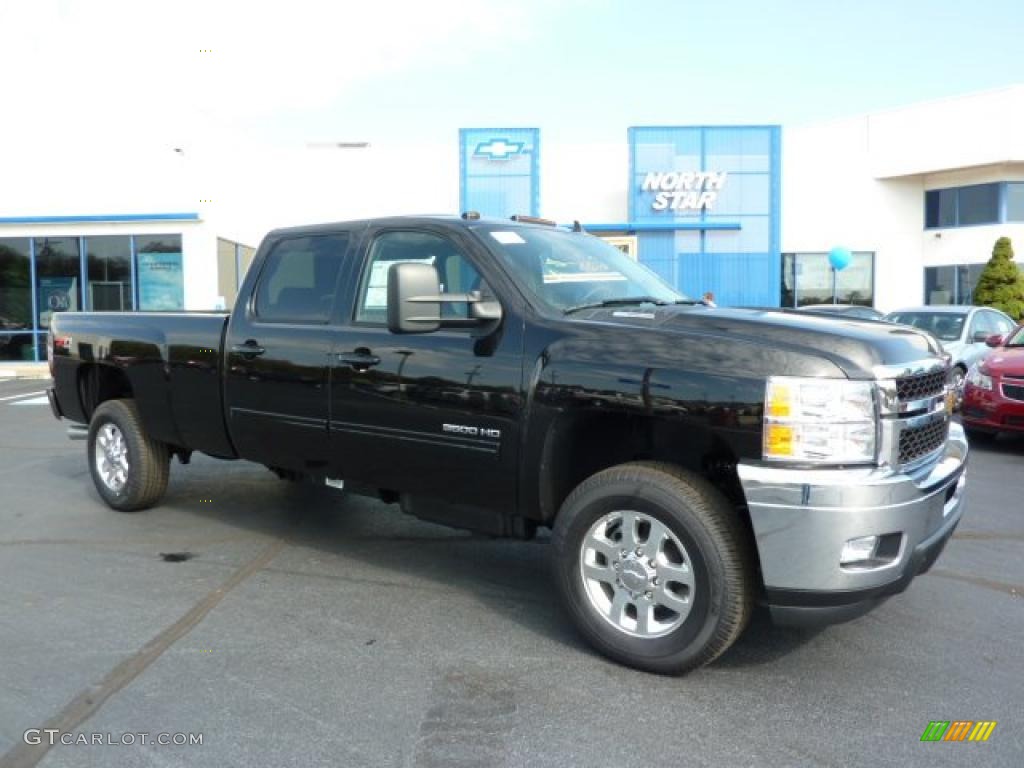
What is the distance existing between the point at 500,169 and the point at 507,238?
77.0 feet

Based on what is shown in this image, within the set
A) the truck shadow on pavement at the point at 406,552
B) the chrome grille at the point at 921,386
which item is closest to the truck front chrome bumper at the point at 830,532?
the chrome grille at the point at 921,386

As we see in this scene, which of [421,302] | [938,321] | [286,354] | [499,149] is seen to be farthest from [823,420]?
[499,149]

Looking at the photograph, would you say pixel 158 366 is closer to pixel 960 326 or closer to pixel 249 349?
pixel 249 349

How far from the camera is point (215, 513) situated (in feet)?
21.5

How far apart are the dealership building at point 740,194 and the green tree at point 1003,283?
53.7 inches

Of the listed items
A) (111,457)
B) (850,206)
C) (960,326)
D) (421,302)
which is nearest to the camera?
(421,302)

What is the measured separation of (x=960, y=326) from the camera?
1333 cm

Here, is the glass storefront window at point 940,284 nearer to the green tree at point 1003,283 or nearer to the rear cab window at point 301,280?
the green tree at point 1003,283

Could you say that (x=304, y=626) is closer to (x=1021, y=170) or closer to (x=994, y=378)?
(x=994, y=378)

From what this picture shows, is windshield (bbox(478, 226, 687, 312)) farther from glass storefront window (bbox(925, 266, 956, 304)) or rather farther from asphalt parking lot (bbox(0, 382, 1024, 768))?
glass storefront window (bbox(925, 266, 956, 304))

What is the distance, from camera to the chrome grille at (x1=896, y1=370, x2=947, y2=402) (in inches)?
137

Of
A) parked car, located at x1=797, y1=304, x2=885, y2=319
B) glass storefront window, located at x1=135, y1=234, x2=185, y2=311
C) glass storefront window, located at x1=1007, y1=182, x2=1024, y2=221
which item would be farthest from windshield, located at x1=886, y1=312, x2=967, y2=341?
glass storefront window, located at x1=1007, y1=182, x2=1024, y2=221

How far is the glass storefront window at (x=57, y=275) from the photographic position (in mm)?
22172
